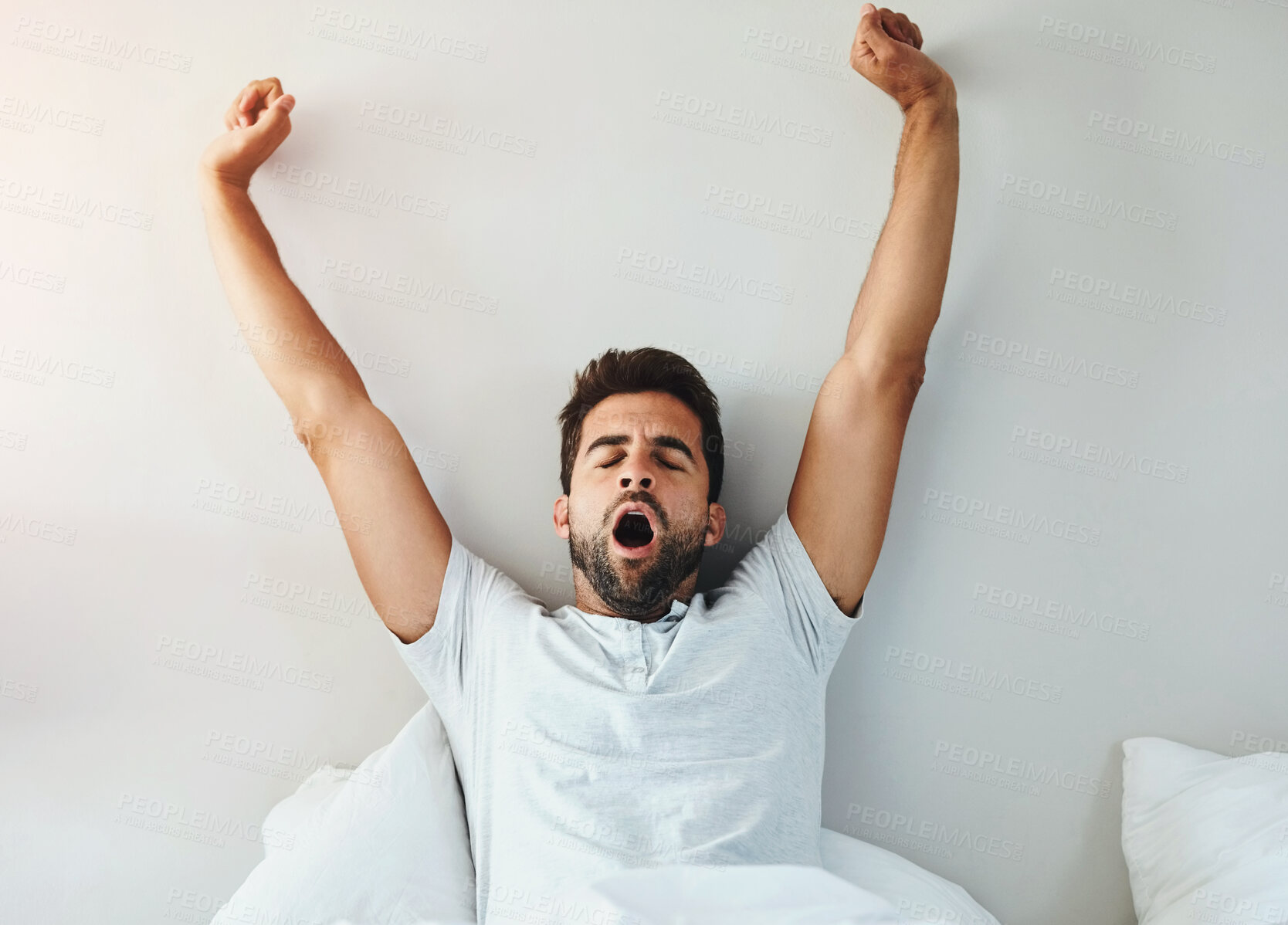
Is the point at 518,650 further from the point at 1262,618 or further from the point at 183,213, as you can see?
the point at 1262,618

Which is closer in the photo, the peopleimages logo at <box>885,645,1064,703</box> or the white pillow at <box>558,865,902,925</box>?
the white pillow at <box>558,865,902,925</box>

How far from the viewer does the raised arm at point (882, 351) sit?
1343 millimetres

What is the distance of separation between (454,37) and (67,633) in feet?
4.32

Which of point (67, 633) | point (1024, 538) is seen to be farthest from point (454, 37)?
point (1024, 538)

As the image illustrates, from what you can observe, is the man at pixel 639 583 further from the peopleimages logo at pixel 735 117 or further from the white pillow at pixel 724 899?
the peopleimages logo at pixel 735 117

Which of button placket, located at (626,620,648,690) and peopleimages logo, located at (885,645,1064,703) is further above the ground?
button placket, located at (626,620,648,690)

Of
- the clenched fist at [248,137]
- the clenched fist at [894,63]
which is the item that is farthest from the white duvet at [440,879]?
the clenched fist at [894,63]

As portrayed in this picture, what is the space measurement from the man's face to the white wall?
0.53 feet

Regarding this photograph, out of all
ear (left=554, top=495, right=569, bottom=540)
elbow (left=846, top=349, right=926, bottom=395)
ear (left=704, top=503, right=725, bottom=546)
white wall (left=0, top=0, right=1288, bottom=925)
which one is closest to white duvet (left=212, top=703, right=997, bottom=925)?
white wall (left=0, top=0, right=1288, bottom=925)

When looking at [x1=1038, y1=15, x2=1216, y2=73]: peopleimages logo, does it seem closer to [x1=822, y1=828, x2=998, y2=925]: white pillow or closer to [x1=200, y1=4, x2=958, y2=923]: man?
[x1=200, y1=4, x2=958, y2=923]: man

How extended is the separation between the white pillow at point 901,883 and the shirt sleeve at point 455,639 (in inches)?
25.7

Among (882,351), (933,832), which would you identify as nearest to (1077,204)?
(882,351)

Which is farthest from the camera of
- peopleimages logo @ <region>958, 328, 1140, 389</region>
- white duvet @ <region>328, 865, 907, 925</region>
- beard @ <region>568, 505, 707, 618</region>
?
peopleimages logo @ <region>958, 328, 1140, 389</region>

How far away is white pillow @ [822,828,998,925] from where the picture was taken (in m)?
1.26
